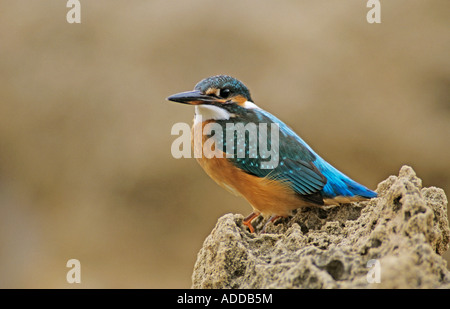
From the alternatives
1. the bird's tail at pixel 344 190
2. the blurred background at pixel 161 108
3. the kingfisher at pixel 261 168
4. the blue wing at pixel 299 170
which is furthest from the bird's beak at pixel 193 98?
the blurred background at pixel 161 108

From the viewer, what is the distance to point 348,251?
8.27ft

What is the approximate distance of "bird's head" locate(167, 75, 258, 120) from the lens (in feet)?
13.2

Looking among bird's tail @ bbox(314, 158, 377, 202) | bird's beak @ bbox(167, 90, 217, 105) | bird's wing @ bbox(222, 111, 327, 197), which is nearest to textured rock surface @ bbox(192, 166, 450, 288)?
bird's tail @ bbox(314, 158, 377, 202)

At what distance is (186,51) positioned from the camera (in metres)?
10.9

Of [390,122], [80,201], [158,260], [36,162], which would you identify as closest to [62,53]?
[36,162]

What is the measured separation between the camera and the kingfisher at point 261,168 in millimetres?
3842

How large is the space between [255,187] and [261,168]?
A: 5.3 inches

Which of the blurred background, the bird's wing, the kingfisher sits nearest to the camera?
the kingfisher

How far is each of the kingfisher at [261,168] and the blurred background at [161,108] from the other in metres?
5.40

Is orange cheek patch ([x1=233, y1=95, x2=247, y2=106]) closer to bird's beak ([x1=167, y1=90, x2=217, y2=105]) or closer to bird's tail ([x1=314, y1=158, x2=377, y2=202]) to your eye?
bird's beak ([x1=167, y1=90, x2=217, y2=105])

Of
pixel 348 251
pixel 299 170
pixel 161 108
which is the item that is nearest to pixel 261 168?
pixel 299 170

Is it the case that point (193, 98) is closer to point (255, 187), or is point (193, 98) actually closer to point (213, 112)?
point (213, 112)
